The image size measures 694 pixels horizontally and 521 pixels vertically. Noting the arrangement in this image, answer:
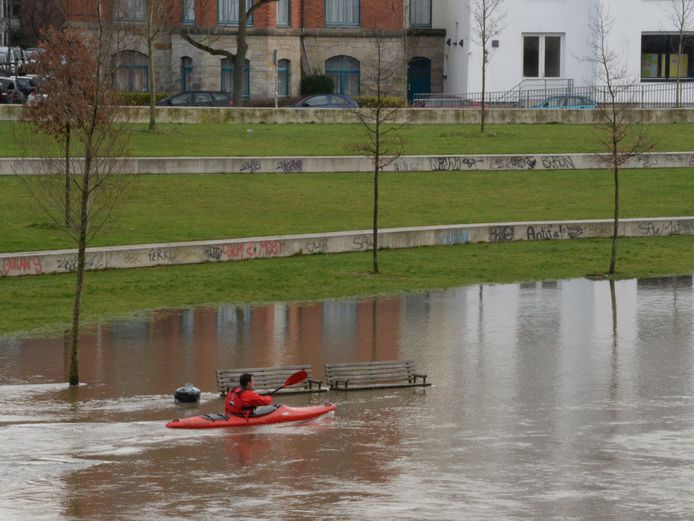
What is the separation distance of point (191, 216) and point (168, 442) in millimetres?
20768

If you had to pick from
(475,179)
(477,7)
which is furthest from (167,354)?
(477,7)

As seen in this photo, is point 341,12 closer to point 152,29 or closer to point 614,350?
point 152,29

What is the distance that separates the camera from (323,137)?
5247 centimetres

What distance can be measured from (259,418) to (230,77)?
4922 centimetres

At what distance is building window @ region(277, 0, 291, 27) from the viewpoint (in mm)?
70188

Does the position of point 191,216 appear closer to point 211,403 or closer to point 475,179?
point 475,179

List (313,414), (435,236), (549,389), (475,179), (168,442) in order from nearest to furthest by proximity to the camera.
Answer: (168,442)
(313,414)
(549,389)
(435,236)
(475,179)

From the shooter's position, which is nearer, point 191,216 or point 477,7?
point 191,216

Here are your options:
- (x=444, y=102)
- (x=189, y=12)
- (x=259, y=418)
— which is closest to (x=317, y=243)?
(x=259, y=418)

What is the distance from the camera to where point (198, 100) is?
62188 mm

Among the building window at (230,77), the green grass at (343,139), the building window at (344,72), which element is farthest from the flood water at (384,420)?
the building window at (344,72)

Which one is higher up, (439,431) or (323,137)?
(323,137)

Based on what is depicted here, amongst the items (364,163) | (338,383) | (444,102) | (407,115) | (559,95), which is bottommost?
(338,383)

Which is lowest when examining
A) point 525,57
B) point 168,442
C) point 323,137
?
point 168,442
